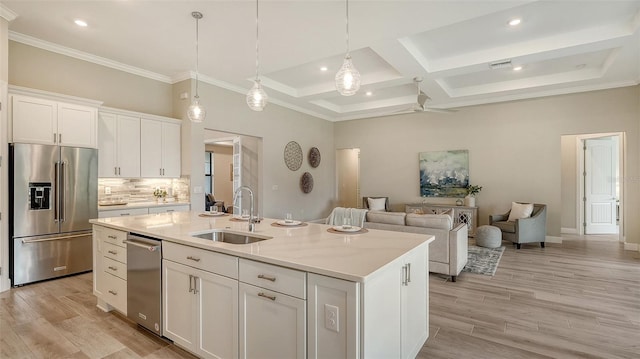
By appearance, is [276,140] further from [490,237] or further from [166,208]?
[490,237]

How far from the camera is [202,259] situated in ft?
7.17

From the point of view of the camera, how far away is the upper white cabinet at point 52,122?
3.82m

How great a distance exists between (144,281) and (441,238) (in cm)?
346

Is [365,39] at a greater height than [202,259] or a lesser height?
greater

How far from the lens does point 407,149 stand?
820 centimetres

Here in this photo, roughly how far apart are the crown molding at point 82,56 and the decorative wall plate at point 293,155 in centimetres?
297

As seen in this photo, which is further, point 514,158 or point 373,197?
point 373,197

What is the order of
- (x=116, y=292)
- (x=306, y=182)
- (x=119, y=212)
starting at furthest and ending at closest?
1. (x=306, y=182)
2. (x=119, y=212)
3. (x=116, y=292)

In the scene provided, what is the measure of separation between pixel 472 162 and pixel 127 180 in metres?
7.20

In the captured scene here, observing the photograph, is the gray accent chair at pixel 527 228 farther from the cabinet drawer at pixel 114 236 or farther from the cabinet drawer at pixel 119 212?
the cabinet drawer at pixel 119 212

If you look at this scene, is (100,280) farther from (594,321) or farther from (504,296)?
(594,321)

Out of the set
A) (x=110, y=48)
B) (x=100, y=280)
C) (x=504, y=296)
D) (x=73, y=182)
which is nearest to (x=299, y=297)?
(x=100, y=280)

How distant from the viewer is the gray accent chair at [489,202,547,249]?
584 cm

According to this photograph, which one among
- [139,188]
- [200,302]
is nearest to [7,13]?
[139,188]
